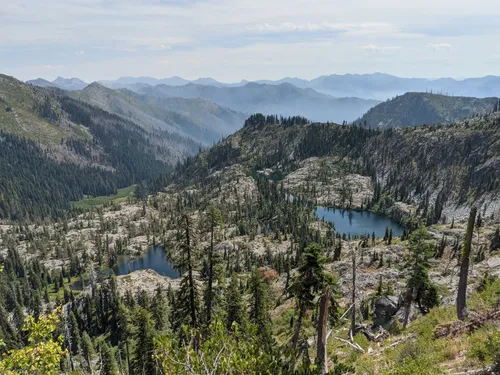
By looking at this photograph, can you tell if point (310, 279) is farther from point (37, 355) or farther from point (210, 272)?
point (37, 355)

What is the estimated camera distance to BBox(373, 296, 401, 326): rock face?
184 feet

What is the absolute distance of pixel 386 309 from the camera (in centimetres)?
5672

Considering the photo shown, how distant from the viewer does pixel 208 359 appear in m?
16.8

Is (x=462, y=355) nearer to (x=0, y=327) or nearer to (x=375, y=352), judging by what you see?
(x=375, y=352)

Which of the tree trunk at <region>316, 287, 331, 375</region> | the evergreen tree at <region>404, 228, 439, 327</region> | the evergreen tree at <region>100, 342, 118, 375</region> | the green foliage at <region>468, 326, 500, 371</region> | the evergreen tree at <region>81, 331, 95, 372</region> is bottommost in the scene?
the evergreen tree at <region>81, 331, 95, 372</region>

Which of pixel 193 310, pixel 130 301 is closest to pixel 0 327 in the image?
pixel 130 301

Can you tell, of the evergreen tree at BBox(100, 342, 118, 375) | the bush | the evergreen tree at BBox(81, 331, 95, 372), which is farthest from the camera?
the evergreen tree at BBox(81, 331, 95, 372)

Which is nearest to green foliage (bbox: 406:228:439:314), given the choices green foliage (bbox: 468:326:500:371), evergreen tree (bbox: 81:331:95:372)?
green foliage (bbox: 468:326:500:371)

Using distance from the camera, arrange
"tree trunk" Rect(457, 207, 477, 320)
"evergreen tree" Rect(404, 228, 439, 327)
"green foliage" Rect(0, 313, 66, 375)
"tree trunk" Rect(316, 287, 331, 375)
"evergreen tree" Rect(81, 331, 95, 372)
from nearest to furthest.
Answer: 1. "green foliage" Rect(0, 313, 66, 375)
2. "tree trunk" Rect(316, 287, 331, 375)
3. "tree trunk" Rect(457, 207, 477, 320)
4. "evergreen tree" Rect(404, 228, 439, 327)
5. "evergreen tree" Rect(81, 331, 95, 372)

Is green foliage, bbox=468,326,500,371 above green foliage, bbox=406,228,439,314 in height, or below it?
above

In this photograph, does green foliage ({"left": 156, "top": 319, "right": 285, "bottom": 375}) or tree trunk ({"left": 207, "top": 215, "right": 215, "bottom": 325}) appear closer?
green foliage ({"left": 156, "top": 319, "right": 285, "bottom": 375})

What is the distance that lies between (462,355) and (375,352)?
9.89 meters

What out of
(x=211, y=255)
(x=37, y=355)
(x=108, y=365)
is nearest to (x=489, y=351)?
(x=37, y=355)

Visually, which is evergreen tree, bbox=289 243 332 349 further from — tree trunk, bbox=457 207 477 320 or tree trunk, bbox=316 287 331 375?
tree trunk, bbox=457 207 477 320
